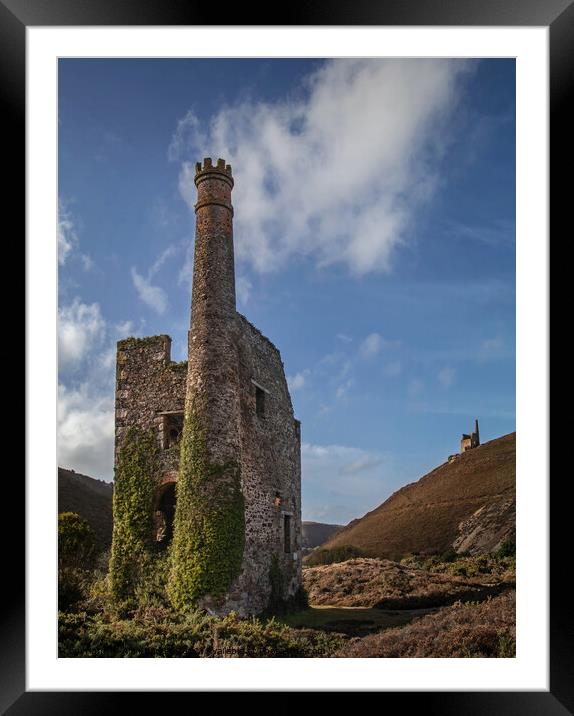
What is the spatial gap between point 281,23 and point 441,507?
3179 cm

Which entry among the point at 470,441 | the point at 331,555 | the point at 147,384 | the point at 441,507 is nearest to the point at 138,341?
the point at 147,384

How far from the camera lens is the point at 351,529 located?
4125 cm

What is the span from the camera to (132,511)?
15.1 m

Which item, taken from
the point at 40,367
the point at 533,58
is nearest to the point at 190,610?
the point at 40,367

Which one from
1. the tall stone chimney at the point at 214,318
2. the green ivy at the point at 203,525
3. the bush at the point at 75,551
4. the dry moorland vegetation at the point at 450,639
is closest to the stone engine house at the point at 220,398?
the tall stone chimney at the point at 214,318

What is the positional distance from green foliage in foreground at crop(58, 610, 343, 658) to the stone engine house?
0.60 metres

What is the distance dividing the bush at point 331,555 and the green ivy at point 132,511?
18.0 m

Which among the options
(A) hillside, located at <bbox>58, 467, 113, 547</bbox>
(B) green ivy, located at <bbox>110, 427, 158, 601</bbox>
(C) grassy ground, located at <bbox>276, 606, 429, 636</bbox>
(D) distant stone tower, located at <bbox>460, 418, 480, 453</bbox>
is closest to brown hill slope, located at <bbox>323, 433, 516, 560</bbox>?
(D) distant stone tower, located at <bbox>460, 418, 480, 453</bbox>

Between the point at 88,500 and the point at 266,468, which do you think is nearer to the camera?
the point at 266,468

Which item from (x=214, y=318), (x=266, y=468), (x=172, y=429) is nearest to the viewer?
(x=214, y=318)

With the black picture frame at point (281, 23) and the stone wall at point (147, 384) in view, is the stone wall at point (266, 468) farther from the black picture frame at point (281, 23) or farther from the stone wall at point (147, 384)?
the black picture frame at point (281, 23)

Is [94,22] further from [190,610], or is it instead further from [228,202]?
[190,610]

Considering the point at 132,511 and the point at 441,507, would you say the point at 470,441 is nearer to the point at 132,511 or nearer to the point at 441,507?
the point at 441,507

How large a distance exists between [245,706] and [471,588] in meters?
12.9
